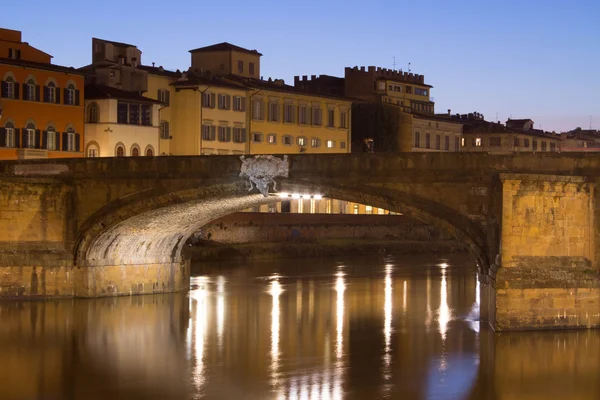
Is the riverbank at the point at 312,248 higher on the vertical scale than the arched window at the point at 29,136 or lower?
lower

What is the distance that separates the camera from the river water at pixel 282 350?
23.8 metres

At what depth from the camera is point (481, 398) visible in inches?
912

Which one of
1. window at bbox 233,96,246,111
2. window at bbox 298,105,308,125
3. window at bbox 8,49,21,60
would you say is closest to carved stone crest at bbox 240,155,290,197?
window at bbox 8,49,21,60

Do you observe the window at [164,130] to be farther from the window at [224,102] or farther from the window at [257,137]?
the window at [257,137]

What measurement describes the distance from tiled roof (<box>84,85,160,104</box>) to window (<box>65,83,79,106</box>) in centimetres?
127

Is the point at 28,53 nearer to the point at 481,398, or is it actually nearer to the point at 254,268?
the point at 254,268

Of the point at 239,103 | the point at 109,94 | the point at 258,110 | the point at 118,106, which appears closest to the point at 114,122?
the point at 118,106

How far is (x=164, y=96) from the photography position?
58.7m

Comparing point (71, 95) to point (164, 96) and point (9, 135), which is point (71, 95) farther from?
point (164, 96)

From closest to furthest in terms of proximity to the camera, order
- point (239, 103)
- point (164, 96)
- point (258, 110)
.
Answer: point (164, 96)
point (239, 103)
point (258, 110)

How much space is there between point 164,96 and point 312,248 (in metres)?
10.3

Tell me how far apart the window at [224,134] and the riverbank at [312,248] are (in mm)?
6769

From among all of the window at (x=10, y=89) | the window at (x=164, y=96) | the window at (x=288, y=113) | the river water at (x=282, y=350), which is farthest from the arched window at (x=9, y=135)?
the window at (x=288, y=113)

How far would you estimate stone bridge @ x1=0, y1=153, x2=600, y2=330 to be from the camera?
93.8 ft
